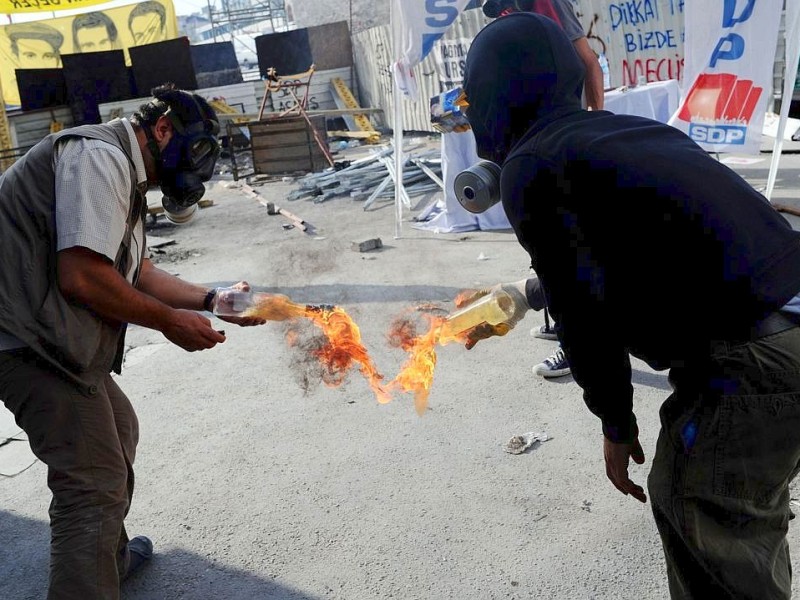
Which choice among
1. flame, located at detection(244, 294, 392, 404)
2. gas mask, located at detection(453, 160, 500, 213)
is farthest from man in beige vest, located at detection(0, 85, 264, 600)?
gas mask, located at detection(453, 160, 500, 213)

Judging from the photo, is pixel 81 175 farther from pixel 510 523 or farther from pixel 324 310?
pixel 510 523

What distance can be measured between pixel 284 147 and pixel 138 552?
13780mm

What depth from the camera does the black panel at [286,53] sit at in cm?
2462

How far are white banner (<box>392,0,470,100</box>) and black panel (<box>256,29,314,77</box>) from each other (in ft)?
59.0

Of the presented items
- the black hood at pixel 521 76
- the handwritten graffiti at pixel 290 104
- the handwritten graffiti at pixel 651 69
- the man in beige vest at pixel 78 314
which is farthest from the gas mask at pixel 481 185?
the handwritten graffiti at pixel 290 104

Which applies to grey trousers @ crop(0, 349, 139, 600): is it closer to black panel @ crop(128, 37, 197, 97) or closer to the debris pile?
the debris pile

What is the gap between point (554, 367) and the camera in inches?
185

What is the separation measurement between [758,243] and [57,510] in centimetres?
252

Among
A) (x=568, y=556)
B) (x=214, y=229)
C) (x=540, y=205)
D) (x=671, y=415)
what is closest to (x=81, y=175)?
(x=540, y=205)

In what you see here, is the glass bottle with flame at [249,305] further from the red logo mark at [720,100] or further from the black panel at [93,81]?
the black panel at [93,81]

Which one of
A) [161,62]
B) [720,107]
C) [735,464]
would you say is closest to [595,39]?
[720,107]

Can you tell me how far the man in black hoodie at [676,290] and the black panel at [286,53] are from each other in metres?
24.4

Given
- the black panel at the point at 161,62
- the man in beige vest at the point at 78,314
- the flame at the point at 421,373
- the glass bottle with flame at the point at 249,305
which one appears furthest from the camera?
the black panel at the point at 161,62

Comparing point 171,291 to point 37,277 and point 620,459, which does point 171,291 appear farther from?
point 620,459
